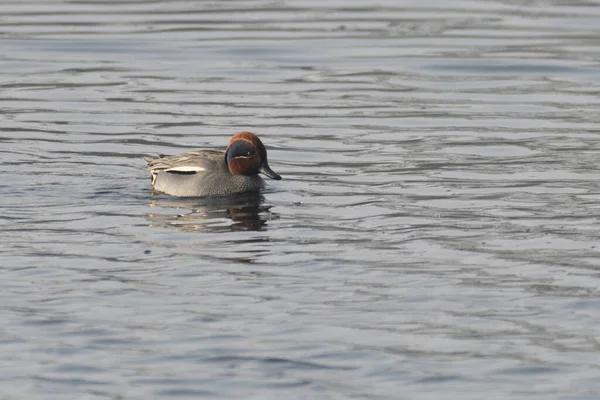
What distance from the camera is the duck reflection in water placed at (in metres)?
13.2

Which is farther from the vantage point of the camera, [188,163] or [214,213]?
[188,163]

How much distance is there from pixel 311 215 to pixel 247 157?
1804 millimetres

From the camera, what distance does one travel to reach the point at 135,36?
84.8 feet

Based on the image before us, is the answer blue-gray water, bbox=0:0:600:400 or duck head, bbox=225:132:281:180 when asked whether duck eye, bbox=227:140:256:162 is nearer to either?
duck head, bbox=225:132:281:180

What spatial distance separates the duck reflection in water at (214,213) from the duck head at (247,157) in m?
0.26

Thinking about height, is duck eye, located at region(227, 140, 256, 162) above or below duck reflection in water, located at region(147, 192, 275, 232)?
above

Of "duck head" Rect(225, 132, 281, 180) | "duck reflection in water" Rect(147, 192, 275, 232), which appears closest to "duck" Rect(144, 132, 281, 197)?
"duck head" Rect(225, 132, 281, 180)

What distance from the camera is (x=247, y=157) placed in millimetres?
15070

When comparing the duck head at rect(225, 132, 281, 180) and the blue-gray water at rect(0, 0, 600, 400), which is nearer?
the blue-gray water at rect(0, 0, 600, 400)

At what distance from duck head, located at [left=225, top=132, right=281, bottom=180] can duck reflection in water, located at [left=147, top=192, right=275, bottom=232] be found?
26 centimetres

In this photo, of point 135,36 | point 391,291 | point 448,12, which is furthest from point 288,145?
point 448,12

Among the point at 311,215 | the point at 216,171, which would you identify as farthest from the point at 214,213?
the point at 216,171

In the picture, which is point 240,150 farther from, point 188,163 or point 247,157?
point 188,163

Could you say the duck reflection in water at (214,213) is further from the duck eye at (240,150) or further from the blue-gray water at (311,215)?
the duck eye at (240,150)
